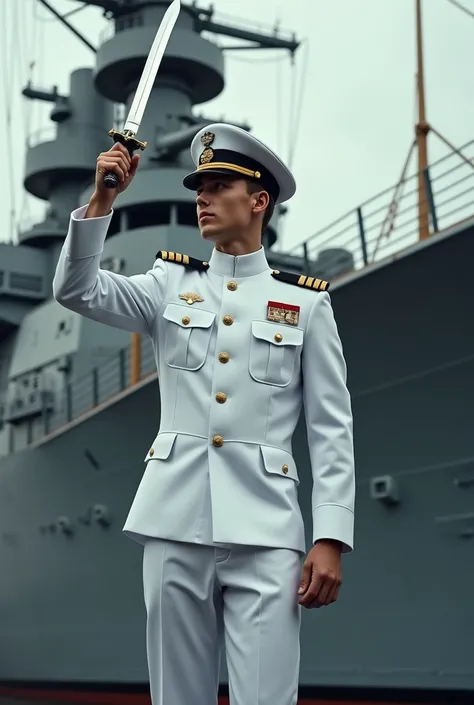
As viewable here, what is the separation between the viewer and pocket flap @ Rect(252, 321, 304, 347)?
2213 mm

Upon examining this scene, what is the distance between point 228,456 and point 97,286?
43 centimetres

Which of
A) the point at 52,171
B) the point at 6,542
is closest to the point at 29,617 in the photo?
the point at 6,542

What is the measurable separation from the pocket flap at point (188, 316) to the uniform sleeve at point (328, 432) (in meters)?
0.21

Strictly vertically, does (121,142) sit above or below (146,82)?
below

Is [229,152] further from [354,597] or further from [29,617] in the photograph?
[29,617]

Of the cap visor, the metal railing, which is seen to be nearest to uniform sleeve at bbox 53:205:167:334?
the cap visor

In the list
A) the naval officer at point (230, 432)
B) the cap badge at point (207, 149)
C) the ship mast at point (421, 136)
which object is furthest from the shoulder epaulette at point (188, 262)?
the ship mast at point (421, 136)

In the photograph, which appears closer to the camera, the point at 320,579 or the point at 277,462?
the point at 320,579

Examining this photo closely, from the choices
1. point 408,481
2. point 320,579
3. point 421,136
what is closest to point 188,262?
point 320,579

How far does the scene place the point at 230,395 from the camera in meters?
2.15

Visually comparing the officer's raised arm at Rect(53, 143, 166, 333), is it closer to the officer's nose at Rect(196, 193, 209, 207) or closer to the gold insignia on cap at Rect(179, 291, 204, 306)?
the gold insignia on cap at Rect(179, 291, 204, 306)

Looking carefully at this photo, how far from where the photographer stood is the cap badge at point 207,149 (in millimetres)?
2278

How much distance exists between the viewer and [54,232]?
1500 cm

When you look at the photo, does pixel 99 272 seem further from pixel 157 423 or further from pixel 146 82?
pixel 157 423
